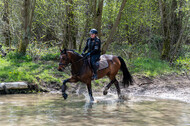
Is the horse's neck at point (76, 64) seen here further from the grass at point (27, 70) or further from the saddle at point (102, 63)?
the grass at point (27, 70)

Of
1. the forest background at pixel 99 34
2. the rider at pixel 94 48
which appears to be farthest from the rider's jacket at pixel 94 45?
the forest background at pixel 99 34

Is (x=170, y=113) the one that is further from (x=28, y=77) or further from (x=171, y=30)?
(x=171, y=30)

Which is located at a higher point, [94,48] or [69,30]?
[69,30]

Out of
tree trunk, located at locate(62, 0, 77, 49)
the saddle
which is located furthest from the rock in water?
tree trunk, located at locate(62, 0, 77, 49)

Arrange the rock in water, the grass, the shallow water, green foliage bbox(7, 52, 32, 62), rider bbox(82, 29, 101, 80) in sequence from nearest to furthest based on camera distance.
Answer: the shallow water < rider bbox(82, 29, 101, 80) < the rock in water < the grass < green foliage bbox(7, 52, 32, 62)

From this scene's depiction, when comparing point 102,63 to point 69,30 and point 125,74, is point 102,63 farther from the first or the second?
point 69,30

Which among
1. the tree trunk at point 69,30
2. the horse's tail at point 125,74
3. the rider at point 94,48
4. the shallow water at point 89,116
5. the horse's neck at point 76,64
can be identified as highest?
the tree trunk at point 69,30

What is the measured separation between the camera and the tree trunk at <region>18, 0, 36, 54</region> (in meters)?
14.6

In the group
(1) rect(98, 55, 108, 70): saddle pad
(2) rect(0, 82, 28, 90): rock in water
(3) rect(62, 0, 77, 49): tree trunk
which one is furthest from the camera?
(3) rect(62, 0, 77, 49): tree trunk

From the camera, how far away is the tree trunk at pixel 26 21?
14598mm

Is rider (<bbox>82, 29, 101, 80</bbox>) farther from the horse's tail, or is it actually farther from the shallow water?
the shallow water

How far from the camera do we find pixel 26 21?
1479 cm

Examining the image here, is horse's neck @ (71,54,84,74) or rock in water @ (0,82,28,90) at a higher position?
horse's neck @ (71,54,84,74)

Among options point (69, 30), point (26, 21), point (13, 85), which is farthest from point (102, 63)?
point (69, 30)
